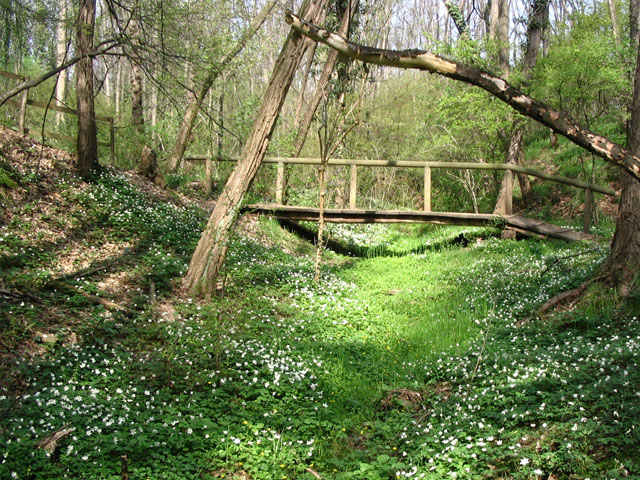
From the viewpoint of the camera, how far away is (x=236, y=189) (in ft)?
29.9

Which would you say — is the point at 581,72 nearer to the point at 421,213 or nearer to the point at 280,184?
the point at 421,213

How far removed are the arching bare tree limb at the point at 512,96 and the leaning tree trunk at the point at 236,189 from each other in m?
5.22

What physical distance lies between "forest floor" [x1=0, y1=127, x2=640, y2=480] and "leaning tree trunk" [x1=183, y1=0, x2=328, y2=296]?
510 millimetres

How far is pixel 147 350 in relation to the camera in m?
6.80

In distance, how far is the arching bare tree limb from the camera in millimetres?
3982

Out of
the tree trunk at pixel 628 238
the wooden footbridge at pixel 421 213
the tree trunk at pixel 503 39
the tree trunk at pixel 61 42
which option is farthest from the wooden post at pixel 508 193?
the tree trunk at pixel 61 42

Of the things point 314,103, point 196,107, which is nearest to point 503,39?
point 314,103

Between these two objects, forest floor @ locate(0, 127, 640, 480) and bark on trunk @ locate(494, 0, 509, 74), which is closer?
forest floor @ locate(0, 127, 640, 480)

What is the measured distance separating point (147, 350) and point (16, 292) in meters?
2.00

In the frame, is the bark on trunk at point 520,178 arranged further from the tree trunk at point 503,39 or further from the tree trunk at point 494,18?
the tree trunk at point 494,18

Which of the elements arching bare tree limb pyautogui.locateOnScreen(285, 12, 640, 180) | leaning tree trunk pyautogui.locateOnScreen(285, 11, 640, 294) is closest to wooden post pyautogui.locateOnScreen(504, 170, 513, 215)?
leaning tree trunk pyautogui.locateOnScreen(285, 11, 640, 294)

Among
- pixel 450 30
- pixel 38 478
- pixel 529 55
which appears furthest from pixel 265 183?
pixel 450 30

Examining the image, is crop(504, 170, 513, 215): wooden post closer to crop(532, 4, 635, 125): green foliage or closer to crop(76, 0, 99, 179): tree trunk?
crop(532, 4, 635, 125): green foliage

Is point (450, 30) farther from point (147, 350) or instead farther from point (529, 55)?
point (147, 350)
